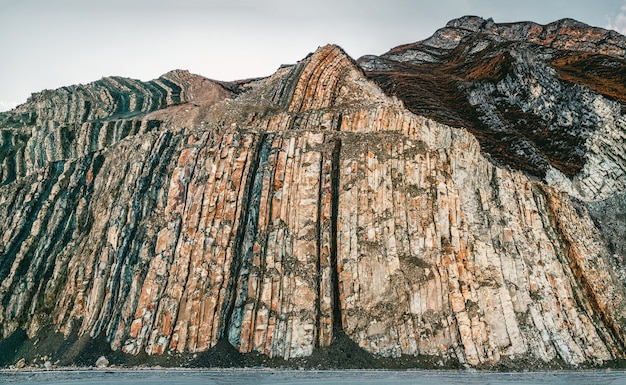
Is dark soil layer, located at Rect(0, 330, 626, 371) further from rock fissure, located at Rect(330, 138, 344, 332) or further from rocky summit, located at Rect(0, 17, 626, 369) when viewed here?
rock fissure, located at Rect(330, 138, 344, 332)

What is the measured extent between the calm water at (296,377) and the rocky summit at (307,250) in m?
0.95

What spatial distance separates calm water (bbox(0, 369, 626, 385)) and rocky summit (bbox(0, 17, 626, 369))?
95 centimetres

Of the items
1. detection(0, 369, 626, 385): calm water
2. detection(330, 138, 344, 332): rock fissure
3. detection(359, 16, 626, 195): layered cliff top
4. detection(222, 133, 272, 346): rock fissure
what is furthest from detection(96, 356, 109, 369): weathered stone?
detection(359, 16, 626, 195): layered cliff top

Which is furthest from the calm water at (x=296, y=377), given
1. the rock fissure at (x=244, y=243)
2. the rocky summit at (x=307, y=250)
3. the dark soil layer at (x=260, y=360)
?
the rock fissure at (x=244, y=243)

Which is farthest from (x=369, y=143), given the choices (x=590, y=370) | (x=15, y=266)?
(x=15, y=266)

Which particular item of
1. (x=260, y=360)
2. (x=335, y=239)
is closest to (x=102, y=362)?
(x=260, y=360)

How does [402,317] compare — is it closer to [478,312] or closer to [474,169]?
[478,312]

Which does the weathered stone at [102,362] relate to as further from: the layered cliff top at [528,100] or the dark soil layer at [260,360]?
the layered cliff top at [528,100]

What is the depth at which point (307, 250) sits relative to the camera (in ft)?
80.4

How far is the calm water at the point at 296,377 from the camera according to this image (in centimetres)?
1911

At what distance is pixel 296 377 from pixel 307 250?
722 centimetres

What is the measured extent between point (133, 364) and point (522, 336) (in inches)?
805

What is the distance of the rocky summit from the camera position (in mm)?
22141

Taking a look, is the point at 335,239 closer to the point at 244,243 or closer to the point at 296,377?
the point at 244,243
